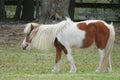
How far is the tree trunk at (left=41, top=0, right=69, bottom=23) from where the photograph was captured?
69.5 feet

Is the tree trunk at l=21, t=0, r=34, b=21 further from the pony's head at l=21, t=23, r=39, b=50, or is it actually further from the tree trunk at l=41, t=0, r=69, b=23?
the pony's head at l=21, t=23, r=39, b=50

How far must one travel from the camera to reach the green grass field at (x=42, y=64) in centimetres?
1028

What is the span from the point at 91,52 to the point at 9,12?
71.4ft

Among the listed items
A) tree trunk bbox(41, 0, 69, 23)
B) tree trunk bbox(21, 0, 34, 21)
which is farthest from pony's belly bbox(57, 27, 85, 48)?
tree trunk bbox(21, 0, 34, 21)

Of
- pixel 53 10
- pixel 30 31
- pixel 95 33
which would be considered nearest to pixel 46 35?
pixel 30 31

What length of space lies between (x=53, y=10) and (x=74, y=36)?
9484 millimetres

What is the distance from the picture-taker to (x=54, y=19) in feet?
71.1

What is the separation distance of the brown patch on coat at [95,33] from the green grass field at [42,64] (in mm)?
772

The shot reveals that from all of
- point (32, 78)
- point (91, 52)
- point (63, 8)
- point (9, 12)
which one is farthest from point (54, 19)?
point (9, 12)

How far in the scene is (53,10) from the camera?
21.4 m

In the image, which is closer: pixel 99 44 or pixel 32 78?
pixel 32 78

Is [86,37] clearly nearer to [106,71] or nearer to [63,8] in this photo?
[106,71]

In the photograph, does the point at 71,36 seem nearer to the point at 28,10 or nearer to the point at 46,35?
the point at 46,35

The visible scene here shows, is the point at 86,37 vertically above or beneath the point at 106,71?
above
